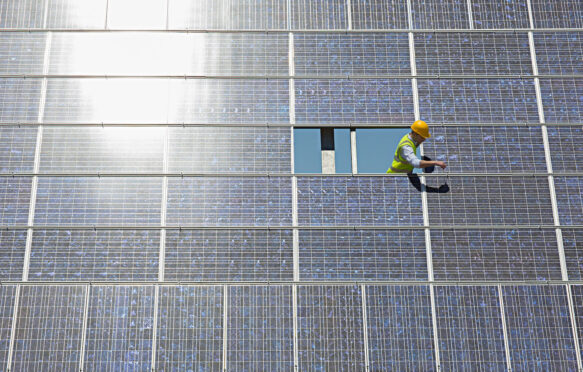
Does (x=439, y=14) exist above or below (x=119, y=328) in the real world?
above

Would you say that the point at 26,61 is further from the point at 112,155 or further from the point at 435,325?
the point at 435,325

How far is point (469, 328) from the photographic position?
11516 millimetres

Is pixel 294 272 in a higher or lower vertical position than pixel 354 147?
lower

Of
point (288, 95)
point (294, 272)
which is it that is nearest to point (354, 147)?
point (288, 95)

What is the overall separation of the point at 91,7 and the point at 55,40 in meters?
1.05

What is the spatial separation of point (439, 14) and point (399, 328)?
6643 millimetres

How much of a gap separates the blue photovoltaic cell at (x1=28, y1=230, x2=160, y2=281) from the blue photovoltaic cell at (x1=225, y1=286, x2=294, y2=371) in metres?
1.67

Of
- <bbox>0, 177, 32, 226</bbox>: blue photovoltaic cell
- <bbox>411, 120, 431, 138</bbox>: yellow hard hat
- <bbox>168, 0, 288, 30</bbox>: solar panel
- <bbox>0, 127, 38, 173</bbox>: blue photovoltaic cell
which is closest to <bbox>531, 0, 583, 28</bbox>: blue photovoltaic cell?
<bbox>411, 120, 431, 138</bbox>: yellow hard hat

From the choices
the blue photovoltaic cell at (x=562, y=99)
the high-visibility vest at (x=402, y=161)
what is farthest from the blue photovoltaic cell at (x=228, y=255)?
the blue photovoltaic cell at (x=562, y=99)

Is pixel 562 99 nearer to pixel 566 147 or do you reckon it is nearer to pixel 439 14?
pixel 566 147

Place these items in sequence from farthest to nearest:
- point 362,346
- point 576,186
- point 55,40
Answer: point 55,40 → point 576,186 → point 362,346

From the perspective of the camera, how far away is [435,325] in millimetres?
11508

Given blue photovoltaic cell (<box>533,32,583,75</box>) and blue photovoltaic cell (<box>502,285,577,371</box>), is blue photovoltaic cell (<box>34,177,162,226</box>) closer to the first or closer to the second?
blue photovoltaic cell (<box>502,285,577,371</box>)

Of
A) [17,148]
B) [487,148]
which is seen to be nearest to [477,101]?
[487,148]
